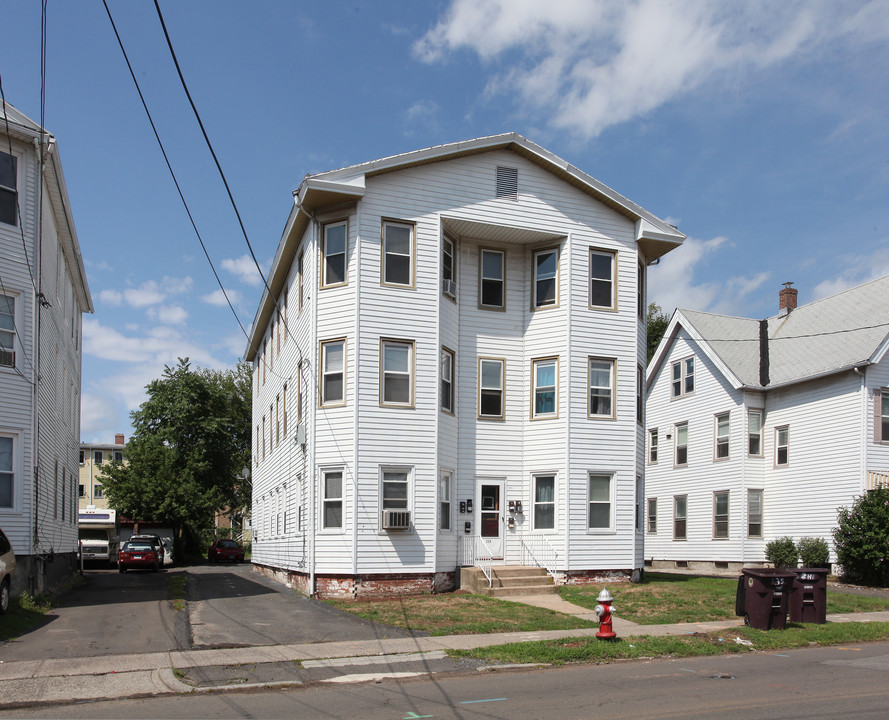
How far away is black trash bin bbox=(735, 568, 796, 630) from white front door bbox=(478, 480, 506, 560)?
767cm

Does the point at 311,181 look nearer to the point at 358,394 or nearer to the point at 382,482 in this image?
the point at 358,394

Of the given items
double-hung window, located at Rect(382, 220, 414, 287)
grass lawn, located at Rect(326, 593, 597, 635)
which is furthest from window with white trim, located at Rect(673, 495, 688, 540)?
double-hung window, located at Rect(382, 220, 414, 287)

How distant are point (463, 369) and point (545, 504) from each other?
13.1 ft

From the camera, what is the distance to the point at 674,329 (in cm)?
3584

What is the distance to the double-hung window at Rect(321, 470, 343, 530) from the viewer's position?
1928 cm

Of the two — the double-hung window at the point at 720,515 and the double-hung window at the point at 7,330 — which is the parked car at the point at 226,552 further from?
the double-hung window at the point at 7,330

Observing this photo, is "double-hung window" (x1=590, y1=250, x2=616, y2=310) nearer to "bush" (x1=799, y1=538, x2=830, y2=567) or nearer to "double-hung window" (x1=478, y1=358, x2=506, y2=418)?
"double-hung window" (x1=478, y1=358, x2=506, y2=418)

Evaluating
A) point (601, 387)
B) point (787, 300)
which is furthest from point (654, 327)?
point (601, 387)

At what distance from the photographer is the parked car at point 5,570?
1427 centimetres

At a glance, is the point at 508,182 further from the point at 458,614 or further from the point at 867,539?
the point at 867,539

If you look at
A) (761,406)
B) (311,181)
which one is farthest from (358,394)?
(761,406)

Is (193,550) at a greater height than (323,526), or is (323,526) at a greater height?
(323,526)

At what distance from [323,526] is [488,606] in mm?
4423

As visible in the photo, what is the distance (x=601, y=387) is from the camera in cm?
2189
